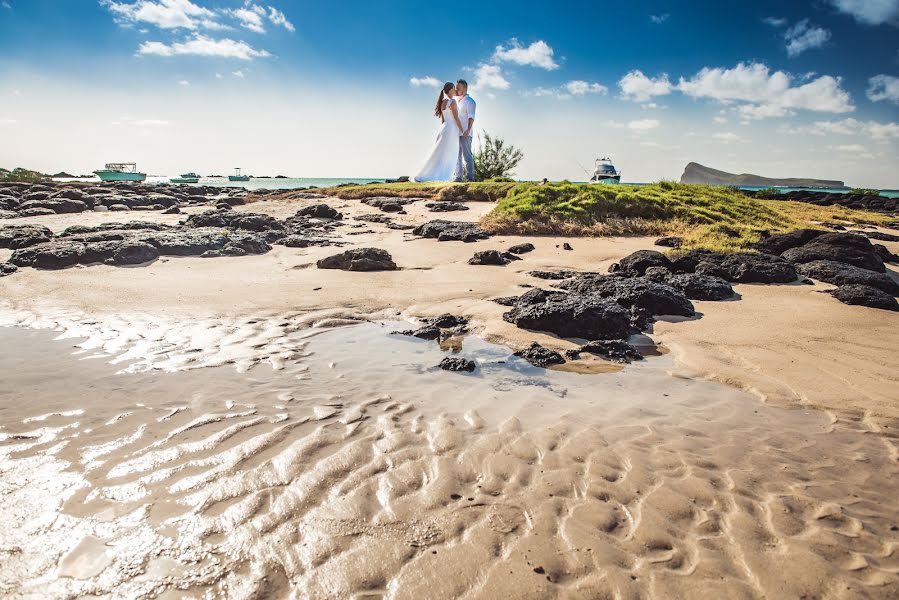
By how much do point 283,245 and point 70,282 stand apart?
4.01 m

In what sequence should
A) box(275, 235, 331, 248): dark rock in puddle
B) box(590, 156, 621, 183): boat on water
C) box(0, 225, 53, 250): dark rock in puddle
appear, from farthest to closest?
box(590, 156, 621, 183): boat on water → box(275, 235, 331, 248): dark rock in puddle → box(0, 225, 53, 250): dark rock in puddle

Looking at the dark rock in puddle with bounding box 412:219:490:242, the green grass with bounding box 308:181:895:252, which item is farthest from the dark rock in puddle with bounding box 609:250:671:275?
the dark rock in puddle with bounding box 412:219:490:242

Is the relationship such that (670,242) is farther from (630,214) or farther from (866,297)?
(866,297)

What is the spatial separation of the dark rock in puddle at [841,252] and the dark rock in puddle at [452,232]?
578 cm

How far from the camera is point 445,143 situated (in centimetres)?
2261

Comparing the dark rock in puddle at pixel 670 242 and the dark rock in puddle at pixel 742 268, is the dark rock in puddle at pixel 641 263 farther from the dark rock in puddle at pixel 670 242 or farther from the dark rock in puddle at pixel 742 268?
the dark rock in puddle at pixel 670 242

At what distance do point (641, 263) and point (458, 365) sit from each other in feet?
15.4

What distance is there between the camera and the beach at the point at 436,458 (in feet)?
6.83

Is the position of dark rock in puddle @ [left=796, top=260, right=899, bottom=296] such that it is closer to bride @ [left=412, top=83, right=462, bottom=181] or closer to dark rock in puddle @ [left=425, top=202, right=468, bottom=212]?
dark rock in puddle @ [left=425, top=202, right=468, bottom=212]

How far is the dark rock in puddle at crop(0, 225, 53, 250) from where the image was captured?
9812mm

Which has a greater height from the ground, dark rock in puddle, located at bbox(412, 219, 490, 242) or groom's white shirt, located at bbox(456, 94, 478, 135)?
groom's white shirt, located at bbox(456, 94, 478, 135)

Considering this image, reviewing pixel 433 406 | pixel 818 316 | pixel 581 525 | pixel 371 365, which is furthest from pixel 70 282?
pixel 818 316

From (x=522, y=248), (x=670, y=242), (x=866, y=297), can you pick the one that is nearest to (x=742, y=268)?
(x=866, y=297)

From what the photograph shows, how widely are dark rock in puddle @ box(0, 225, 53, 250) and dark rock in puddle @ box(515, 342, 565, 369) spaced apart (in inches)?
406
